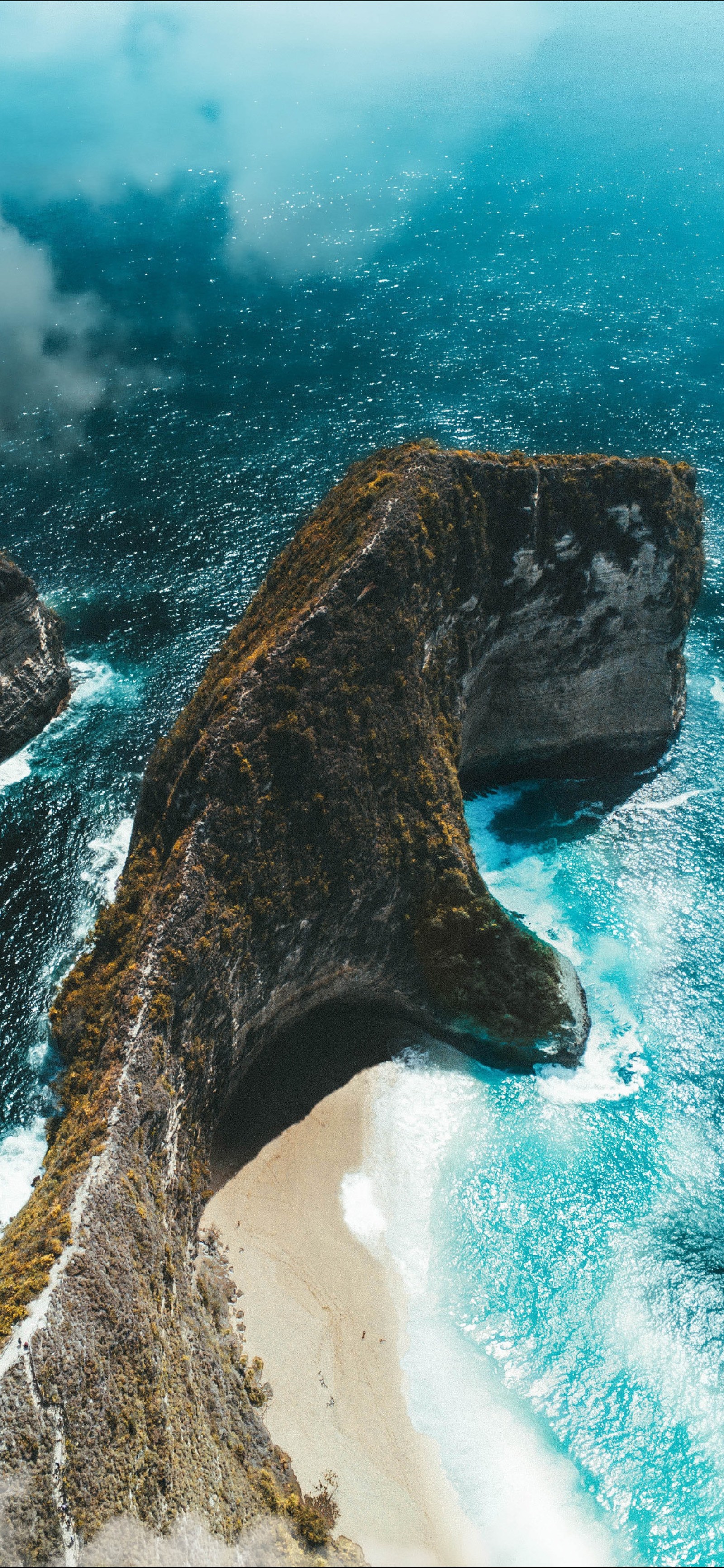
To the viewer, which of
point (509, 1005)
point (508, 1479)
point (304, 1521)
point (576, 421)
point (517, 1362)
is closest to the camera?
point (304, 1521)

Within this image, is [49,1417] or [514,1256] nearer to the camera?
[49,1417]

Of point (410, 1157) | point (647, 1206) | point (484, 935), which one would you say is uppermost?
point (484, 935)

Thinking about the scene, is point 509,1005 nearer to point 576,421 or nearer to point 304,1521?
point 304,1521

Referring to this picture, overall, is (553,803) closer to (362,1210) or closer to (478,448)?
(362,1210)

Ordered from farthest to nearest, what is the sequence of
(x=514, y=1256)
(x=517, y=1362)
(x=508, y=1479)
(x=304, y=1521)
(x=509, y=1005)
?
(x=509, y=1005), (x=514, y=1256), (x=517, y=1362), (x=508, y=1479), (x=304, y=1521)

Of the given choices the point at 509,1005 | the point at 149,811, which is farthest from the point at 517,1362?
the point at 149,811

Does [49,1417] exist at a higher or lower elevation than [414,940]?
higher

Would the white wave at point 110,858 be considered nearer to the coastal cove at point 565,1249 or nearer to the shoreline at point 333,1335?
the shoreline at point 333,1335
